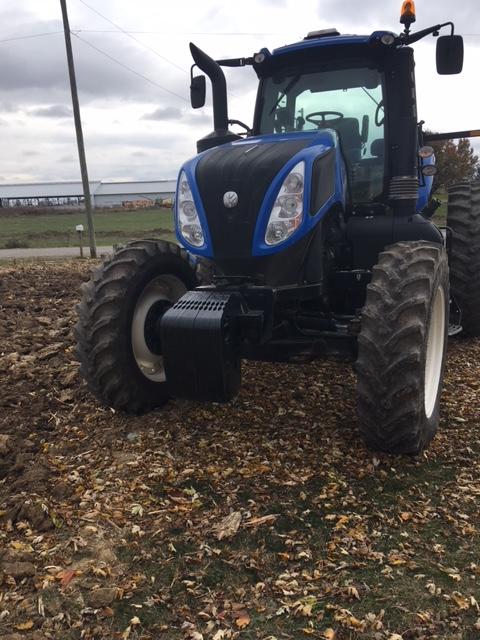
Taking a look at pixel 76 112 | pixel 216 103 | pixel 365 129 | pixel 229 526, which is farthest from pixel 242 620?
pixel 76 112

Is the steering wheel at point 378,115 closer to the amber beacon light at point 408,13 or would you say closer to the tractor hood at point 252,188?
the amber beacon light at point 408,13

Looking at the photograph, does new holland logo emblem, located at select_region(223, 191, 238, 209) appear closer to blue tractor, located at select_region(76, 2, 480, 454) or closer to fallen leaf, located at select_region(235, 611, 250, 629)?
blue tractor, located at select_region(76, 2, 480, 454)

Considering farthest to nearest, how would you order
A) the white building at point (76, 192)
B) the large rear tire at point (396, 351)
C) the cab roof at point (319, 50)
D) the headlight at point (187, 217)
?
the white building at point (76, 192) < the cab roof at point (319, 50) < the headlight at point (187, 217) < the large rear tire at point (396, 351)

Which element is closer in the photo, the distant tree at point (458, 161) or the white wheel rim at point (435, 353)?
the white wheel rim at point (435, 353)

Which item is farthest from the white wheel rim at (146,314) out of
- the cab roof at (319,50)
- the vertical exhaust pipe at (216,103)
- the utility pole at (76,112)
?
the utility pole at (76,112)

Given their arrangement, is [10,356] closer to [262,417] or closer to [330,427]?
[262,417]

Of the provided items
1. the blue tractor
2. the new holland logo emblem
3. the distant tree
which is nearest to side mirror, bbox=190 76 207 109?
the blue tractor

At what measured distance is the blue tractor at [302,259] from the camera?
11.8ft

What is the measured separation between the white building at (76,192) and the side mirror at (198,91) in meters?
83.0

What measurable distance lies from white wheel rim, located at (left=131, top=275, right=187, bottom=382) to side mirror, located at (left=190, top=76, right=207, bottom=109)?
1765 millimetres

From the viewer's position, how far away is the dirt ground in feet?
8.52

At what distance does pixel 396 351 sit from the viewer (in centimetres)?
348

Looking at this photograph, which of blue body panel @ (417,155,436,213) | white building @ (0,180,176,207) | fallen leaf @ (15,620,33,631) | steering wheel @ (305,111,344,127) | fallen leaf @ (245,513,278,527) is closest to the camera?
fallen leaf @ (15,620,33,631)

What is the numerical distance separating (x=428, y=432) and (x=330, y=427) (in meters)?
0.74
